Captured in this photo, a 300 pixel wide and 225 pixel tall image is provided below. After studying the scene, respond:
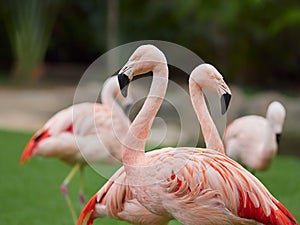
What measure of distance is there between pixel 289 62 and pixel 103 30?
4812 millimetres

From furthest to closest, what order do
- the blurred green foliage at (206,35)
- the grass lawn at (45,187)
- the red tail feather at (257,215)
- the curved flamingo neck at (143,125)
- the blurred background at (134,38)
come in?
the blurred green foliage at (206,35) < the blurred background at (134,38) < the grass lawn at (45,187) < the curved flamingo neck at (143,125) < the red tail feather at (257,215)

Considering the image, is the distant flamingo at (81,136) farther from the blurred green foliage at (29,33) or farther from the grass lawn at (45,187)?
the blurred green foliage at (29,33)

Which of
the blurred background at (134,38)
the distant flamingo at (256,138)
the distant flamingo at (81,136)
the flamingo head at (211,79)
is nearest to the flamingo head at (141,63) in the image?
the flamingo head at (211,79)

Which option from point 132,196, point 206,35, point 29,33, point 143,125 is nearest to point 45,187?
point 132,196

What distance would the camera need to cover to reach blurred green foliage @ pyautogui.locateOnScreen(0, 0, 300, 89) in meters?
15.4

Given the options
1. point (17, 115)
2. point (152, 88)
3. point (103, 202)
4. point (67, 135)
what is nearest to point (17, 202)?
point (67, 135)

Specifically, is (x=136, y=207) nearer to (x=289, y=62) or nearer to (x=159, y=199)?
(x=159, y=199)

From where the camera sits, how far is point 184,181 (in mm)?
2689

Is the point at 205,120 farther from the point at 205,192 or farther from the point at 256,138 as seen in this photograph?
the point at 256,138

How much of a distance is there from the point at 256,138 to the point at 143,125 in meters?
2.59

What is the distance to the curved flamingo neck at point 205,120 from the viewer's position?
3035mm

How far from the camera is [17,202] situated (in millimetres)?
5168

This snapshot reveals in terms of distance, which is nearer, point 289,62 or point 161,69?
point 161,69

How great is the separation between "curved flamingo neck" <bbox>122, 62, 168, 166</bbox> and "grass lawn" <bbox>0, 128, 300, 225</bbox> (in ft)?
6.07
